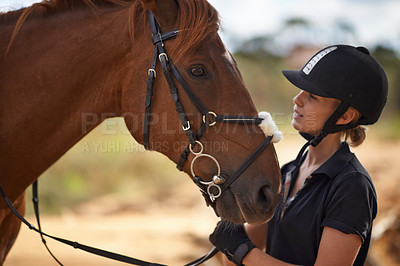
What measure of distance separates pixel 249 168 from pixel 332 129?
0.54 meters

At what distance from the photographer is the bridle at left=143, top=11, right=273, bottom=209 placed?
2.00 metres

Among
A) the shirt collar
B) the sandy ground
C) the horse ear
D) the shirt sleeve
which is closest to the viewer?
the shirt sleeve

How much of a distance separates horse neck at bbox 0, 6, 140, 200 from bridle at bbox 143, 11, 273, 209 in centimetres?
21

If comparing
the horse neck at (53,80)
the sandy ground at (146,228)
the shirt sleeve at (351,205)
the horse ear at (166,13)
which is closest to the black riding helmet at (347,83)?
the shirt sleeve at (351,205)

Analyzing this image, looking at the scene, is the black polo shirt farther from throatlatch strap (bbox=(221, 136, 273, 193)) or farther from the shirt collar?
throatlatch strap (bbox=(221, 136, 273, 193))

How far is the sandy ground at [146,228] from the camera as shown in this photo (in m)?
5.64

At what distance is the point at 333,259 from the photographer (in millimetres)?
1775

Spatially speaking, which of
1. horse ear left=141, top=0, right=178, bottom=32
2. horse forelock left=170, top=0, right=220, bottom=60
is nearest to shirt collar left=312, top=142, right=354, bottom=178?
horse forelock left=170, top=0, right=220, bottom=60

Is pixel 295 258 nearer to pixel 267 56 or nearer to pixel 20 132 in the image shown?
pixel 20 132

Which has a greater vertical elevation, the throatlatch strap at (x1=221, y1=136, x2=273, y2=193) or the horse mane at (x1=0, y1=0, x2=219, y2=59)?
the horse mane at (x1=0, y1=0, x2=219, y2=59)

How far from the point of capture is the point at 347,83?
2.00 meters

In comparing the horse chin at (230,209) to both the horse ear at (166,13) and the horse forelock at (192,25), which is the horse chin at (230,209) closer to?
the horse forelock at (192,25)

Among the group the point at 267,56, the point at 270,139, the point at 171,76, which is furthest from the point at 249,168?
the point at 267,56

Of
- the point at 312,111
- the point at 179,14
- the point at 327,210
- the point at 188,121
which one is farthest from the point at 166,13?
the point at 327,210
